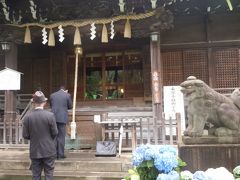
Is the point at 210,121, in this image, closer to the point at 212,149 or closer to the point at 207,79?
the point at 212,149

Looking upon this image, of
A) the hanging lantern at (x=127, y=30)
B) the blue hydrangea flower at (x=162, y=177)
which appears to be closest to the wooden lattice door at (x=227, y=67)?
the hanging lantern at (x=127, y=30)

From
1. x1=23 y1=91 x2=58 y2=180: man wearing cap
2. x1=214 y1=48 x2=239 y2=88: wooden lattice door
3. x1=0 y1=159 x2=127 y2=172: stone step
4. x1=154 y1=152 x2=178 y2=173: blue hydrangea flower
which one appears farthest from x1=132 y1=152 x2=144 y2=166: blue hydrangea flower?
x1=214 y1=48 x2=239 y2=88: wooden lattice door

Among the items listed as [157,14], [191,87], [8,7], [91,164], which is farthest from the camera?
[8,7]

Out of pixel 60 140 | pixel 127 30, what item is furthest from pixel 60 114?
pixel 127 30

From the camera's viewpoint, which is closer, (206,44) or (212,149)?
(212,149)

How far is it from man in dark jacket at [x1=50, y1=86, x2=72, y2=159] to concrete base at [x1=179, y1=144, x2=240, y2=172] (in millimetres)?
3702

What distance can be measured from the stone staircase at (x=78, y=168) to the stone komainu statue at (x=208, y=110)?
240 centimetres

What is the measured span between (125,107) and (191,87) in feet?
24.1

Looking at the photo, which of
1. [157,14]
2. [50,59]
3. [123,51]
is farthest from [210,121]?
[50,59]

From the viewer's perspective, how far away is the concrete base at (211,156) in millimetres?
6574

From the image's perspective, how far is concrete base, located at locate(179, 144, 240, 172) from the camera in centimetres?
657

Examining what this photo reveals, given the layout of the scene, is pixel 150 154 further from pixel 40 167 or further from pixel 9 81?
pixel 9 81

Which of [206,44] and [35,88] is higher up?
[206,44]

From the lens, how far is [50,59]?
15195 millimetres
